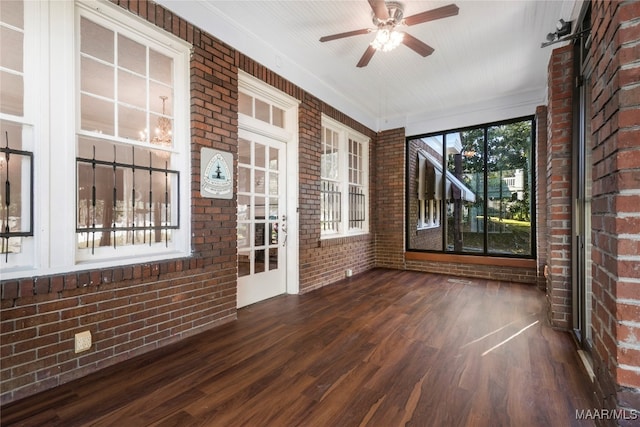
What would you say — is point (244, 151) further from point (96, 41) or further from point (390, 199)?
point (390, 199)

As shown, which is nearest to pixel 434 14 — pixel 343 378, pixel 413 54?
pixel 413 54

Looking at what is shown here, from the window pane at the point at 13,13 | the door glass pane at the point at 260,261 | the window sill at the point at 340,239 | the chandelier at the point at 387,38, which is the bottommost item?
the door glass pane at the point at 260,261

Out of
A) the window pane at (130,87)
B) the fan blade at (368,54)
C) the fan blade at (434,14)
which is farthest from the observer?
the fan blade at (368,54)

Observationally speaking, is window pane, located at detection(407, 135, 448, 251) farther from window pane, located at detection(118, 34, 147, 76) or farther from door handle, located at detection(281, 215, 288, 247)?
window pane, located at detection(118, 34, 147, 76)

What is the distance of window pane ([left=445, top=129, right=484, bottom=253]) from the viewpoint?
17.0 ft

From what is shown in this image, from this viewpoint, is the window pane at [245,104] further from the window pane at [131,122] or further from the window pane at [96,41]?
the window pane at [96,41]

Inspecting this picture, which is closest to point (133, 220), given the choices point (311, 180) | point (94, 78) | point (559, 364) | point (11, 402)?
point (94, 78)

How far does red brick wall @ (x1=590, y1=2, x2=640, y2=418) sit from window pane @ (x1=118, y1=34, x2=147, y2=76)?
10.1 feet

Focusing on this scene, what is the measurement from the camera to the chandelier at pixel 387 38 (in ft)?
8.75

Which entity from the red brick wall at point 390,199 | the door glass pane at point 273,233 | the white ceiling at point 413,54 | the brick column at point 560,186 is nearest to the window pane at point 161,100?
the white ceiling at point 413,54

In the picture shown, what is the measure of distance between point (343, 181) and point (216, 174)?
2774mm

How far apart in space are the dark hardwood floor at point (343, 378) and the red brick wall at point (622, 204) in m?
0.54

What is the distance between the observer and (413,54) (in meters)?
3.55
